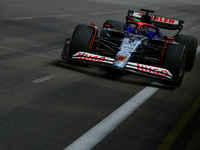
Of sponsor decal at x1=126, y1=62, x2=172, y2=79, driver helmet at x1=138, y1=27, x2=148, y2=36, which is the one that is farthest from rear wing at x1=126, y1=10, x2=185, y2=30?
sponsor decal at x1=126, y1=62, x2=172, y2=79

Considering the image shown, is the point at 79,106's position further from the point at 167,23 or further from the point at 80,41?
the point at 167,23

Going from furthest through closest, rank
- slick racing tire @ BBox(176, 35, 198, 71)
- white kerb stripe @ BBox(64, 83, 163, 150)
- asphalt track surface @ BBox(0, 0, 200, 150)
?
1. slick racing tire @ BBox(176, 35, 198, 71)
2. asphalt track surface @ BBox(0, 0, 200, 150)
3. white kerb stripe @ BBox(64, 83, 163, 150)

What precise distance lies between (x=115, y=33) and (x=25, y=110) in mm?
4872

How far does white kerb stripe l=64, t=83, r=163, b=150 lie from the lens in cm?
551

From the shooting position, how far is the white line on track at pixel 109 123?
18.1ft

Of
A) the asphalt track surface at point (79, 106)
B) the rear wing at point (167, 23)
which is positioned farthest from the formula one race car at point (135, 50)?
the rear wing at point (167, 23)

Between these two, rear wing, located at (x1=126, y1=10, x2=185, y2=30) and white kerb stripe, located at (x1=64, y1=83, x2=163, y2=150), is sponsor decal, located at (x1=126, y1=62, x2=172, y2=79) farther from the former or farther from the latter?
rear wing, located at (x1=126, y1=10, x2=185, y2=30)

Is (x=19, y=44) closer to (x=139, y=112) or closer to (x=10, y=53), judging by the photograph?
(x=10, y=53)

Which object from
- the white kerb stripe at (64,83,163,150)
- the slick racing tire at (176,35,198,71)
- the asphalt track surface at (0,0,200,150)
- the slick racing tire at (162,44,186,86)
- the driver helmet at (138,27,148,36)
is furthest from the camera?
the slick racing tire at (176,35,198,71)

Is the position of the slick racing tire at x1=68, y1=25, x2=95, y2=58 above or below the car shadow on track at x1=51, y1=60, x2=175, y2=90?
above

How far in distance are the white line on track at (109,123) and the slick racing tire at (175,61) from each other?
0.81 m

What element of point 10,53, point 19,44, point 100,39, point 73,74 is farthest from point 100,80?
point 19,44

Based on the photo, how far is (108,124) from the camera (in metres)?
6.40

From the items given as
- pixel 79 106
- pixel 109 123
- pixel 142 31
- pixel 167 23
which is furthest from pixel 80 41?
pixel 109 123
